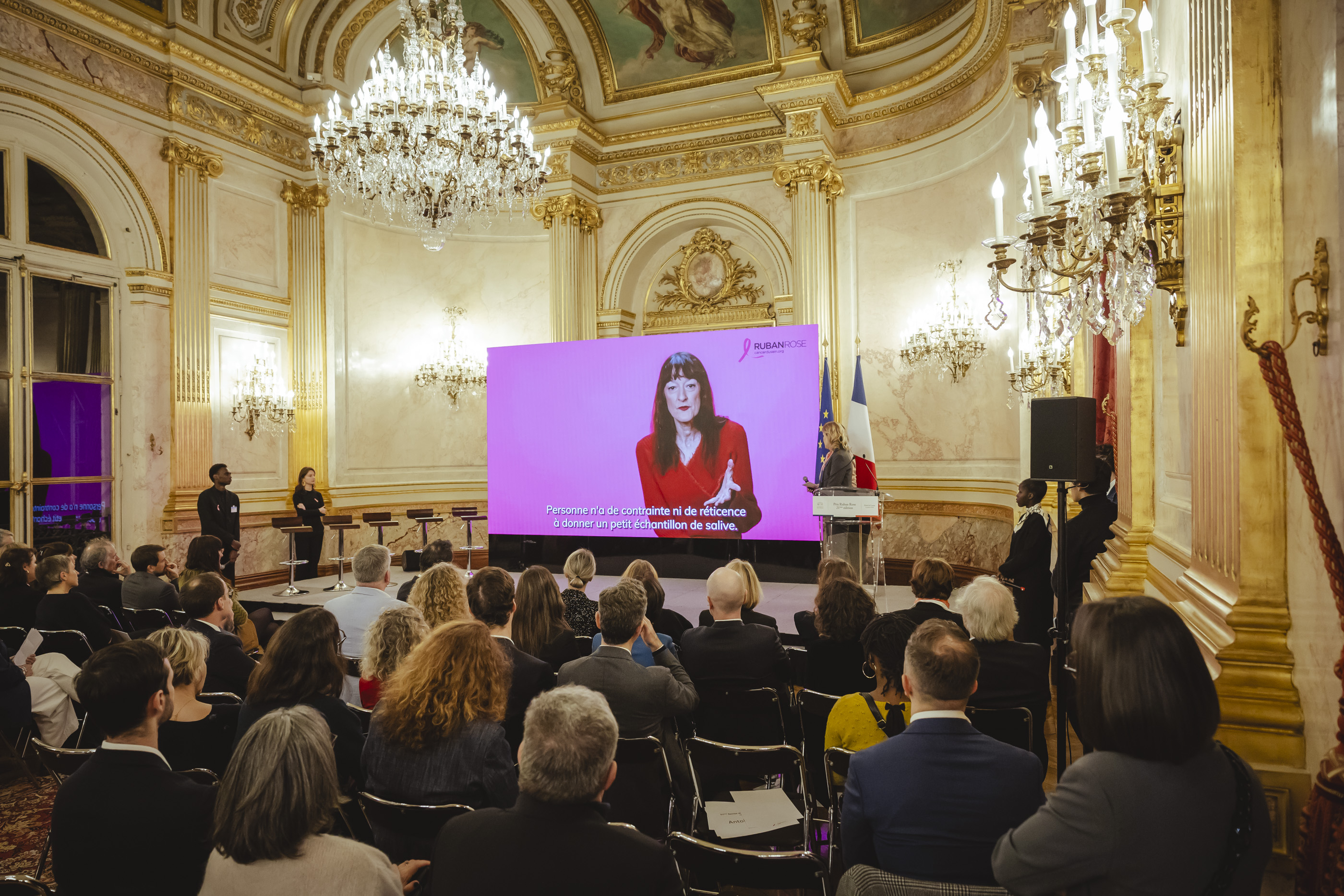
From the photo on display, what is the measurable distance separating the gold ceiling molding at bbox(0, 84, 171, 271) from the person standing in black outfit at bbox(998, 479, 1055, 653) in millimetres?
8477

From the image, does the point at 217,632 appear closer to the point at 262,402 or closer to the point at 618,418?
the point at 618,418

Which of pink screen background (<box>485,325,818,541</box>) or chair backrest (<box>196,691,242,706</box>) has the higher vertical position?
pink screen background (<box>485,325,818,541</box>)

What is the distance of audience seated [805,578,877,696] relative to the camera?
9.95 feet

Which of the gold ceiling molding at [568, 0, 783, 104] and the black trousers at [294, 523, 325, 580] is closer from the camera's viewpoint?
the black trousers at [294, 523, 325, 580]

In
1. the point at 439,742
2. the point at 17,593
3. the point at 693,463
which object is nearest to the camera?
the point at 439,742

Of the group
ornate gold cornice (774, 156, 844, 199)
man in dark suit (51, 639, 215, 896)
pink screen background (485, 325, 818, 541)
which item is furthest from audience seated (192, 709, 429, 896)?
ornate gold cornice (774, 156, 844, 199)

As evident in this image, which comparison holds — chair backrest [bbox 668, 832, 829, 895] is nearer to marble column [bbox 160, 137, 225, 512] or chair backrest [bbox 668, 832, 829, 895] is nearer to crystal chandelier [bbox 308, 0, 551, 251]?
crystal chandelier [bbox 308, 0, 551, 251]

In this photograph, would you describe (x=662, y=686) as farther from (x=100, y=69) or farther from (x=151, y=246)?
(x=100, y=69)

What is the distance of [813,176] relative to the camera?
9.31 meters

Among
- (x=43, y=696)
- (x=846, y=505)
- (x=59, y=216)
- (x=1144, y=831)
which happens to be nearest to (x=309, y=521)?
(x=59, y=216)

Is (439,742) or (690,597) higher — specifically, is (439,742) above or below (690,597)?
above

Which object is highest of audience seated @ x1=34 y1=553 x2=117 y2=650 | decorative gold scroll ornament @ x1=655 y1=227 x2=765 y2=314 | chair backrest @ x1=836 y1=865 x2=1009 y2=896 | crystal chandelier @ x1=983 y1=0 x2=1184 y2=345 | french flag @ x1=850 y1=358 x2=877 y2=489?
decorative gold scroll ornament @ x1=655 y1=227 x2=765 y2=314

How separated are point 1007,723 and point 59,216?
9.17m

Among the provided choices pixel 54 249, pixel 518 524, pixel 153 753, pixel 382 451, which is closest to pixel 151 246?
pixel 54 249
